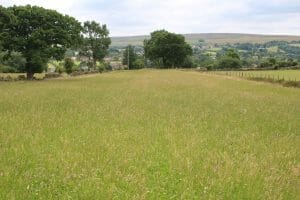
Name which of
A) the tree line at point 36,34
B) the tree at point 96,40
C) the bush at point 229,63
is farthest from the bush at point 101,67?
the tree line at point 36,34

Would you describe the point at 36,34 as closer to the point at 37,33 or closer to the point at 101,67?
the point at 37,33

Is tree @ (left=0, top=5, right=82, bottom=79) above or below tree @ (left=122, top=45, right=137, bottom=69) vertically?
above

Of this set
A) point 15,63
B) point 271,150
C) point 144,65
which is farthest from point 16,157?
point 144,65

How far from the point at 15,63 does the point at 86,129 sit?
10075 centimetres

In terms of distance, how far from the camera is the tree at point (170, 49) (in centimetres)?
14812

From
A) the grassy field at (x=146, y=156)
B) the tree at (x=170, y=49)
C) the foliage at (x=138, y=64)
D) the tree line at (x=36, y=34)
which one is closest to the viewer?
the grassy field at (x=146, y=156)

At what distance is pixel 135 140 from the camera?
1520 cm

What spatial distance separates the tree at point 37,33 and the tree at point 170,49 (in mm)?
81183

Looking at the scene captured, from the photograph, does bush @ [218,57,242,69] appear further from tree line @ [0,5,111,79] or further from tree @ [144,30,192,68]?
tree line @ [0,5,111,79]

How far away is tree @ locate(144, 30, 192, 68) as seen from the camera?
148 metres

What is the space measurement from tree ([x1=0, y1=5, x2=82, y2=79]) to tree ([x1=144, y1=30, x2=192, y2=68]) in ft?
266

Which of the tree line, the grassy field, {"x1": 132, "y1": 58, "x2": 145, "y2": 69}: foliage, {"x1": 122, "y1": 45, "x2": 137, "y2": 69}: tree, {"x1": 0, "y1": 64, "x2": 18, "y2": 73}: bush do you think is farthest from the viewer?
{"x1": 122, "y1": 45, "x2": 137, "y2": 69}: tree

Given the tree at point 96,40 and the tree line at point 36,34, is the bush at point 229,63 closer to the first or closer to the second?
the tree at point 96,40

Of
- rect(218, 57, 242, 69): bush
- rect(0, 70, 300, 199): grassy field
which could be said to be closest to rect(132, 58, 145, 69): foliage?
rect(218, 57, 242, 69): bush
